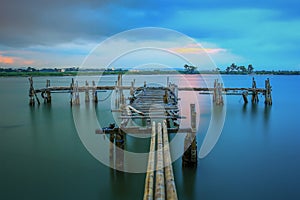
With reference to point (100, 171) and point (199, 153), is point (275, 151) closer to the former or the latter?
point (199, 153)

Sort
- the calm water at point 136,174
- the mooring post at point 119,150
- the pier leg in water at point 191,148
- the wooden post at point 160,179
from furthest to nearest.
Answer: the pier leg in water at point 191,148, the mooring post at point 119,150, the calm water at point 136,174, the wooden post at point 160,179

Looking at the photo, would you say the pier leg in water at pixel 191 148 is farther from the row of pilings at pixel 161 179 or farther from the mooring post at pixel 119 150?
the mooring post at pixel 119 150

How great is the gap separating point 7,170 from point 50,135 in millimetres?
3834

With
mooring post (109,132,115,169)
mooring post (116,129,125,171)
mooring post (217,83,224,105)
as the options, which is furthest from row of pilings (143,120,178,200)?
mooring post (217,83,224,105)

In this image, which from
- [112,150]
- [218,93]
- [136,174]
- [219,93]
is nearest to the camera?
[136,174]

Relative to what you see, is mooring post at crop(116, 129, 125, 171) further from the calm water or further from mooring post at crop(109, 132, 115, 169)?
the calm water

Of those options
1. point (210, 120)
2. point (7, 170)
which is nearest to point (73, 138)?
point (7, 170)

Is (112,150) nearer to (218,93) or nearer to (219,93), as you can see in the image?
(219,93)

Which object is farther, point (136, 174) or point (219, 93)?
point (219, 93)

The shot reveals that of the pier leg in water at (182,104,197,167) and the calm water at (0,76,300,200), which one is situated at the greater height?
the pier leg in water at (182,104,197,167)

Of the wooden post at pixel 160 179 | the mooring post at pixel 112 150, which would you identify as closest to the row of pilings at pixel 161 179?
the wooden post at pixel 160 179

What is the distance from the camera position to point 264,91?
19562mm

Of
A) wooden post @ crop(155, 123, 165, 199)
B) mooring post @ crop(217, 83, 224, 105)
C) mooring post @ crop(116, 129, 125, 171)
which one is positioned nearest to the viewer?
wooden post @ crop(155, 123, 165, 199)

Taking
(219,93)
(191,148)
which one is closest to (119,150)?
(191,148)
